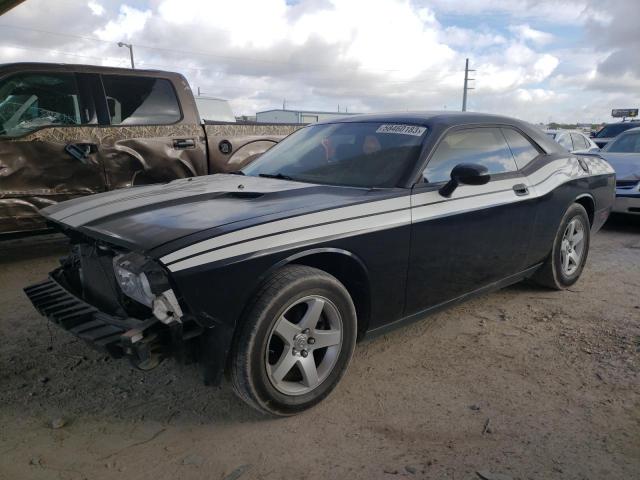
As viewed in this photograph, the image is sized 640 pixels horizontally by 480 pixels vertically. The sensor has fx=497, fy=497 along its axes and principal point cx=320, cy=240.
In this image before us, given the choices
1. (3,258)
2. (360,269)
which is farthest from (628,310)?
(3,258)

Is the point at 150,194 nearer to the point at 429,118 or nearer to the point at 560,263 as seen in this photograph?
the point at 429,118

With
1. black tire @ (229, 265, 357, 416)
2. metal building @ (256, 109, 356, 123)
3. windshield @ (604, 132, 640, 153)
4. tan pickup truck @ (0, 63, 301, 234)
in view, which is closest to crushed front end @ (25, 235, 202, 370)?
black tire @ (229, 265, 357, 416)

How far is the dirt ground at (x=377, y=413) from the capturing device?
2.25 meters

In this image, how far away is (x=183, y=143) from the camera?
551 centimetres

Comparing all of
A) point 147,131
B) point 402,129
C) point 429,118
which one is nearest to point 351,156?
point 402,129

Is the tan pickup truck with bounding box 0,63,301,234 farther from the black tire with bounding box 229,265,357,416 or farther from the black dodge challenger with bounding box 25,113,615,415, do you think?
the black tire with bounding box 229,265,357,416

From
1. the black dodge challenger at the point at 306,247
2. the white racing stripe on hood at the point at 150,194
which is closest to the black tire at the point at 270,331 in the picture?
the black dodge challenger at the point at 306,247

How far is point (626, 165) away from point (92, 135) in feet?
24.4

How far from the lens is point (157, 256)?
2.16 meters

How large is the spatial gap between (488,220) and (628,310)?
167 cm

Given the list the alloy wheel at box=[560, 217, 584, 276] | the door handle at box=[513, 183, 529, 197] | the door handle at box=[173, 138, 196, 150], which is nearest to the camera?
the door handle at box=[513, 183, 529, 197]

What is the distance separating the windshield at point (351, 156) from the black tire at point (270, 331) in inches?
33.2

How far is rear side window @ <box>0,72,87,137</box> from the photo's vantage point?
4707 millimetres

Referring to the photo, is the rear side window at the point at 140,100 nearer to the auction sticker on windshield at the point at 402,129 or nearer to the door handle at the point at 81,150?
the door handle at the point at 81,150
